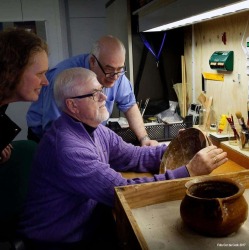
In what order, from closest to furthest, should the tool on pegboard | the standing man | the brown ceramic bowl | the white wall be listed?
the brown ceramic bowl → the standing man → the tool on pegboard → the white wall

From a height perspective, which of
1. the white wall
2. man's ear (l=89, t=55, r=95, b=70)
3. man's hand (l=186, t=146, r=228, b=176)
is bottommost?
man's hand (l=186, t=146, r=228, b=176)

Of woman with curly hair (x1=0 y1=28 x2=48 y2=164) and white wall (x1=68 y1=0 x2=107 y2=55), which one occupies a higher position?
white wall (x1=68 y1=0 x2=107 y2=55)

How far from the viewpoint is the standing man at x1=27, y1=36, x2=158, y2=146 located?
1.86 m

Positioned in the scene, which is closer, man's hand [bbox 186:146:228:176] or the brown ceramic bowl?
the brown ceramic bowl

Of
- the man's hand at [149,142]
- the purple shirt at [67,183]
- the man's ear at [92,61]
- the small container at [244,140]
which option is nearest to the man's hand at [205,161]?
the purple shirt at [67,183]

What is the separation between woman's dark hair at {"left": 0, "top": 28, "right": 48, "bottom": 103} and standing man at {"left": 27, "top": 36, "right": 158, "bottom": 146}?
0.51 m

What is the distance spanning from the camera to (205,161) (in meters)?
1.24

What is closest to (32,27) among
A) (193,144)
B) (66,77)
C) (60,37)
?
(60,37)

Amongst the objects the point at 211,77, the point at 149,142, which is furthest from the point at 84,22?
the point at 149,142

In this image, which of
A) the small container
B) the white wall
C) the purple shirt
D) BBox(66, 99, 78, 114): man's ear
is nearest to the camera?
the purple shirt

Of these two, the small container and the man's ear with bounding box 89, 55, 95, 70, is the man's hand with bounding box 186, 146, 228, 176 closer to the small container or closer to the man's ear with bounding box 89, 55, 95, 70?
the small container

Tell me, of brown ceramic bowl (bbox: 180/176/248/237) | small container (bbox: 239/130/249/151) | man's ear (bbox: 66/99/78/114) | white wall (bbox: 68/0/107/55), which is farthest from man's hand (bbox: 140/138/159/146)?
white wall (bbox: 68/0/107/55)

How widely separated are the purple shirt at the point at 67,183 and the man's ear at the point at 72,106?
0.12 ft

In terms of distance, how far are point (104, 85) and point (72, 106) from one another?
553mm
